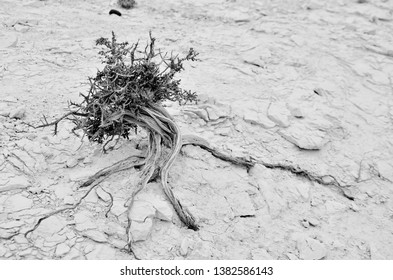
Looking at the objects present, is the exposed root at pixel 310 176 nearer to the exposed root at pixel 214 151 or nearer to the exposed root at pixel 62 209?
the exposed root at pixel 214 151

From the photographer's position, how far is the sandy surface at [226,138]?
9.75 ft

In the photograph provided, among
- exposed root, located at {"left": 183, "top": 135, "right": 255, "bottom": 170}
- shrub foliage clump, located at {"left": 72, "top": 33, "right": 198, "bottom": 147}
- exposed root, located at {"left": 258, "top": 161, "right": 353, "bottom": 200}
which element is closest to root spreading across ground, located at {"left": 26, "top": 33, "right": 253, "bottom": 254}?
shrub foliage clump, located at {"left": 72, "top": 33, "right": 198, "bottom": 147}

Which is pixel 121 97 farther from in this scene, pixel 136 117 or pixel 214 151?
pixel 214 151

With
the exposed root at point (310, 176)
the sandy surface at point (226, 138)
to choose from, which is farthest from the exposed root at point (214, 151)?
the exposed root at point (310, 176)

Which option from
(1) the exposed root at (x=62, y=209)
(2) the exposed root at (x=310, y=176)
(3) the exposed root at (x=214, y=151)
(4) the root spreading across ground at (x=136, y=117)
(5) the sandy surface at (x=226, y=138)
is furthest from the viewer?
(2) the exposed root at (x=310, y=176)

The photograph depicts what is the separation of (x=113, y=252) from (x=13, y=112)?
5.66 ft

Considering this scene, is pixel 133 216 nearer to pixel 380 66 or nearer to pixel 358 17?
pixel 380 66

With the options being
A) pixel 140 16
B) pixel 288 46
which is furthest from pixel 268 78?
pixel 140 16

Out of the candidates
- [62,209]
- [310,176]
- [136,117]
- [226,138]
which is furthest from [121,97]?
[310,176]

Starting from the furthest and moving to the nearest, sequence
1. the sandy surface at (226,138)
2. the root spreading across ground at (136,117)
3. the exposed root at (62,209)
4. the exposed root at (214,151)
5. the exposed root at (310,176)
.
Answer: the exposed root at (310,176), the exposed root at (214,151), the root spreading across ground at (136,117), the sandy surface at (226,138), the exposed root at (62,209)

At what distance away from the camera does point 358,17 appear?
6.52 meters

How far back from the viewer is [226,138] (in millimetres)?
3914

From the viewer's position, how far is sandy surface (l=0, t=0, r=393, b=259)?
2.97m

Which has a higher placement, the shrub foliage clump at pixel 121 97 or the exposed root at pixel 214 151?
the shrub foliage clump at pixel 121 97
